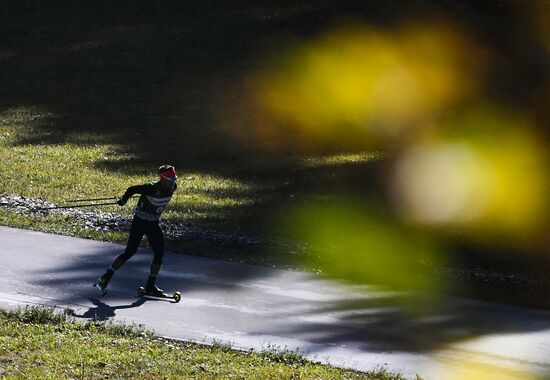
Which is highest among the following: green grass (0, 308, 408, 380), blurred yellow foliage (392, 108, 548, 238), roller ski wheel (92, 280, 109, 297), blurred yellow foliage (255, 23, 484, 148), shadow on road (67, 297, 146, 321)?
blurred yellow foliage (255, 23, 484, 148)

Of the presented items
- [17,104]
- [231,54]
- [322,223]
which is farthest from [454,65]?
[322,223]

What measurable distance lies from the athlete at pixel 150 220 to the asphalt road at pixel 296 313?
0.25m

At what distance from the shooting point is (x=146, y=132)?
26.0 meters

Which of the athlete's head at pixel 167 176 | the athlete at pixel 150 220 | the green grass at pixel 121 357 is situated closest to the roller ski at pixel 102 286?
the athlete at pixel 150 220

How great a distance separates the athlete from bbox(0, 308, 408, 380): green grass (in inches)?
55.4

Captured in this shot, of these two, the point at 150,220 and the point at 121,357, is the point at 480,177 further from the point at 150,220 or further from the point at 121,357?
the point at 121,357

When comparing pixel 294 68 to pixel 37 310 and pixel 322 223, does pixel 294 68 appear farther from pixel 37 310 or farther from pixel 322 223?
pixel 37 310

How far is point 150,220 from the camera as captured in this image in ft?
42.1

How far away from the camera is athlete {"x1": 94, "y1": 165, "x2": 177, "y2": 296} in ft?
41.2

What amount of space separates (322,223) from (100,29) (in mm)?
A: 19786

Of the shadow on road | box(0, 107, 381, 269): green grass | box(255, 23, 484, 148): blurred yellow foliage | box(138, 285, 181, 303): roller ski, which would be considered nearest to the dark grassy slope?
box(0, 107, 381, 269): green grass

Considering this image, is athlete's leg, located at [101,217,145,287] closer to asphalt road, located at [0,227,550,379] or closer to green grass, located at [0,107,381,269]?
asphalt road, located at [0,227,550,379]

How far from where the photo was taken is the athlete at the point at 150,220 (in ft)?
41.2

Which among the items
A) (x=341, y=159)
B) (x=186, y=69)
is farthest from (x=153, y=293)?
(x=186, y=69)
